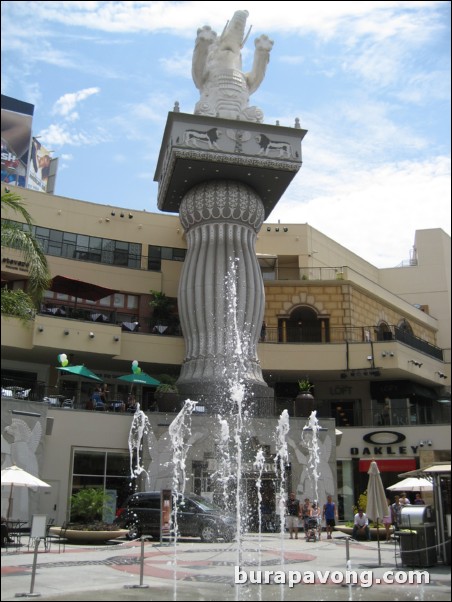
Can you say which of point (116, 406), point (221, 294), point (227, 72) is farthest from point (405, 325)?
point (116, 406)

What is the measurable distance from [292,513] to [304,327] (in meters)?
16.9

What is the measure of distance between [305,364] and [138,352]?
28.8 feet

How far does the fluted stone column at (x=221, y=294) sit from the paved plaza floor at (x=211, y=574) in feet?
38.8

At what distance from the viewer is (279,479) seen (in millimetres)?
26406

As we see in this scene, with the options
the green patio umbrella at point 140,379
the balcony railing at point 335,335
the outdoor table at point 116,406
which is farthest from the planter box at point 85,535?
the balcony railing at point 335,335

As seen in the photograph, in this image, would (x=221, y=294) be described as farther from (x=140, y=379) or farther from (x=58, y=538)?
(x=58, y=538)

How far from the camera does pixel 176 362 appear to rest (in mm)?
34875

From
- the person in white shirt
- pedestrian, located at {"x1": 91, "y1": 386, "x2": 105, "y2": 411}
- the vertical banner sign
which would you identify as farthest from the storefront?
the vertical banner sign

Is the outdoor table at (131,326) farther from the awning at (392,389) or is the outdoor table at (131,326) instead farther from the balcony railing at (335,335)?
the awning at (392,389)

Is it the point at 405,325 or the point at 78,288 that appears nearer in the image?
the point at 78,288

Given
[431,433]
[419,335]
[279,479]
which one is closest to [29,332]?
[279,479]

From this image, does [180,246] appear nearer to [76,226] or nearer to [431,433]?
[76,226]

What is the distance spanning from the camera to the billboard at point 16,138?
208ft

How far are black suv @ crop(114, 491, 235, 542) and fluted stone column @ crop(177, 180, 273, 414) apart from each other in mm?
7746
